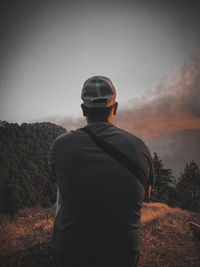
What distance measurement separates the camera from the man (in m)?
1.31

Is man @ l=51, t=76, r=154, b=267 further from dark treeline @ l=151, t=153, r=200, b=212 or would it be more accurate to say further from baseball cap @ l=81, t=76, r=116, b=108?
dark treeline @ l=151, t=153, r=200, b=212

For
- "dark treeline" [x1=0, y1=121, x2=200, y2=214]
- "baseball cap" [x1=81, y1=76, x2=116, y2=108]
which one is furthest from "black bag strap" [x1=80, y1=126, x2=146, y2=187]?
"dark treeline" [x1=0, y1=121, x2=200, y2=214]

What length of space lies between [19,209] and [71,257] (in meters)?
10.3

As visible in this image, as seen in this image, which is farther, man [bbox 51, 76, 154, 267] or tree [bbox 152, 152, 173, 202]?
tree [bbox 152, 152, 173, 202]

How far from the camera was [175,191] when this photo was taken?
81.4 ft

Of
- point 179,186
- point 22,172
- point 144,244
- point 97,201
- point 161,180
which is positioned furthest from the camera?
point 179,186

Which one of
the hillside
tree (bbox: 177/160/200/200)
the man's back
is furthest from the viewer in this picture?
tree (bbox: 177/160/200/200)

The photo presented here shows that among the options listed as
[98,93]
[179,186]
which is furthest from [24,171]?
[179,186]

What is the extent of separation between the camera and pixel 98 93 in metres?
1.72

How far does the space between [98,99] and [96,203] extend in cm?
120

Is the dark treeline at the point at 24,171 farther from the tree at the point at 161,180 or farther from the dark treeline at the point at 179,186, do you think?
the tree at the point at 161,180

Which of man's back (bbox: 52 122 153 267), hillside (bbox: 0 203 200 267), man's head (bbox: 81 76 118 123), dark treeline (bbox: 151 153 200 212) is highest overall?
man's head (bbox: 81 76 118 123)

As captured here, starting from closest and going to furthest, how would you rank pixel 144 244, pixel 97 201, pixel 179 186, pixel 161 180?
1. pixel 97 201
2. pixel 144 244
3. pixel 161 180
4. pixel 179 186

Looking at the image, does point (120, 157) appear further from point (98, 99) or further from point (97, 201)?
point (98, 99)
